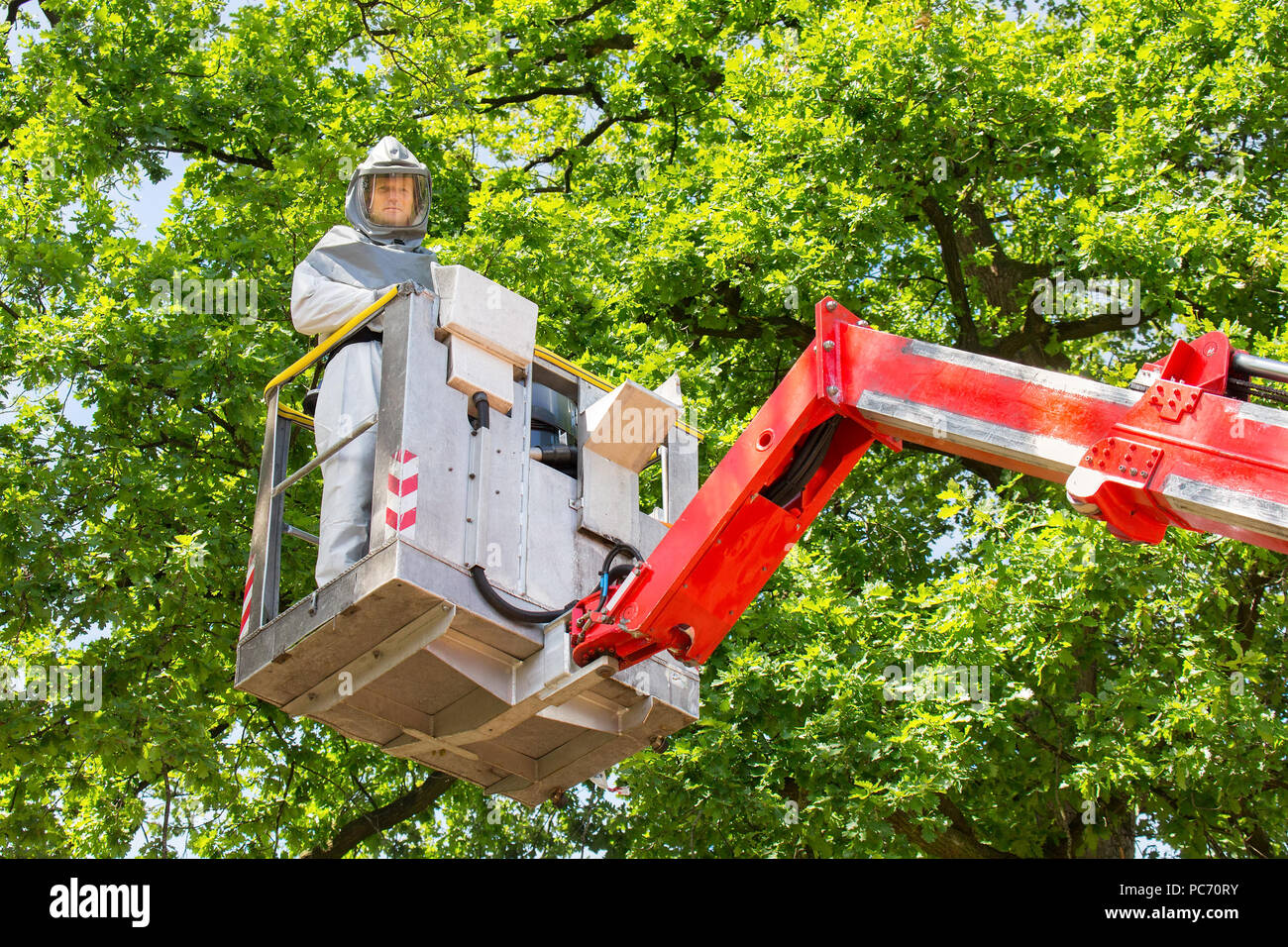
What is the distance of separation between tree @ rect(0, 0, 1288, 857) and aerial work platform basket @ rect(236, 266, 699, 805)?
3049 mm

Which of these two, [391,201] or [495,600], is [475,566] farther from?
[391,201]

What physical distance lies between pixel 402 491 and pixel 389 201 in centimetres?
238

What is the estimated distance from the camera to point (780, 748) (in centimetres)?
1145

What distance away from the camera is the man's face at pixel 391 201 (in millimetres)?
9336

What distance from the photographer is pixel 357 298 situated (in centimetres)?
868

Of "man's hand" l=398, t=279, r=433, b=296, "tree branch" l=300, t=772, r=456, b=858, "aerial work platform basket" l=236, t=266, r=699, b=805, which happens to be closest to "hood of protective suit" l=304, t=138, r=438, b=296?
"man's hand" l=398, t=279, r=433, b=296

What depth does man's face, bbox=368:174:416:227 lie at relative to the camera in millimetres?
9336

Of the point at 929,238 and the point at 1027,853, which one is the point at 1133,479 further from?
the point at 929,238

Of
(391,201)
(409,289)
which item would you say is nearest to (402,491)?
(409,289)

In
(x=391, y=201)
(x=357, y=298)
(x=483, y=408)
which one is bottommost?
(x=483, y=408)

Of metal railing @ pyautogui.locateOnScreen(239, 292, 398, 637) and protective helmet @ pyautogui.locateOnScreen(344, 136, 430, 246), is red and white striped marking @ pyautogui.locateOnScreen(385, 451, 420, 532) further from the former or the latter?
protective helmet @ pyautogui.locateOnScreen(344, 136, 430, 246)
